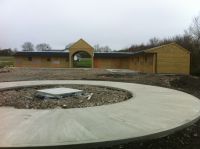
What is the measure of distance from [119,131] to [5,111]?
163 inches

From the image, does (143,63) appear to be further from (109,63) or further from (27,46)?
(27,46)

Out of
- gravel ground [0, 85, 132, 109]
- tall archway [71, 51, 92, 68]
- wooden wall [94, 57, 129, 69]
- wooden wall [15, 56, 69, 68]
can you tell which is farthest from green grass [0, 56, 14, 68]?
gravel ground [0, 85, 132, 109]

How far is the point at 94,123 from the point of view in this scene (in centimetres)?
811

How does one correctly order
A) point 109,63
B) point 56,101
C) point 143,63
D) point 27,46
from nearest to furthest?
point 56,101, point 143,63, point 109,63, point 27,46

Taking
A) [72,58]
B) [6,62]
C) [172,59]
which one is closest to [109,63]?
[72,58]

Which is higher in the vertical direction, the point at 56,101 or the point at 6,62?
the point at 6,62

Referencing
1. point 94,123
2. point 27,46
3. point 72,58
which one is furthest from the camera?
point 27,46

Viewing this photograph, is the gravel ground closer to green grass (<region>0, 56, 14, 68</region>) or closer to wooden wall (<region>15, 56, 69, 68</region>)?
green grass (<region>0, 56, 14, 68</region>)

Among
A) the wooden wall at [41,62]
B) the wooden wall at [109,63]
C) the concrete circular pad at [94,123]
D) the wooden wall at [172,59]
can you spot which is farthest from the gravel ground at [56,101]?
the wooden wall at [41,62]

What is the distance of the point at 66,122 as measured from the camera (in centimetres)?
823

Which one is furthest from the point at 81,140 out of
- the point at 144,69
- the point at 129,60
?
the point at 129,60

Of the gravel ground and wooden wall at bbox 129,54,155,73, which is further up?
wooden wall at bbox 129,54,155,73

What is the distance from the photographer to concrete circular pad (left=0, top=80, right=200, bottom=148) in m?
6.66

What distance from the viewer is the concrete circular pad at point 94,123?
21.8 ft
